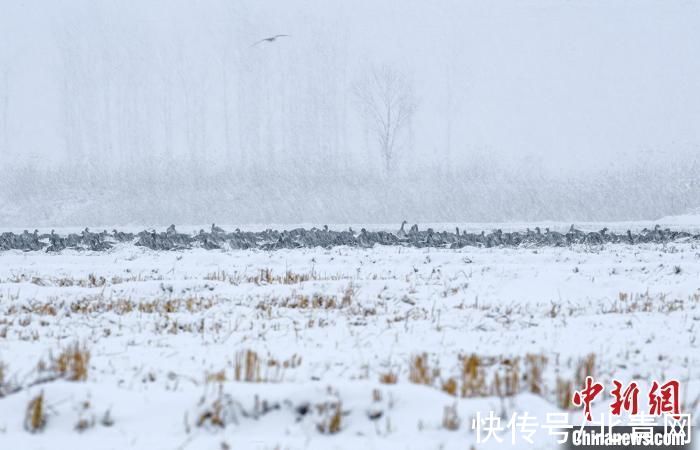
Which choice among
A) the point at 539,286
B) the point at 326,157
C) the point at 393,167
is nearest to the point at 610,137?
the point at 393,167

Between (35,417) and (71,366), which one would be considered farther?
(71,366)

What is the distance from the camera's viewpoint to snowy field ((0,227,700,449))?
3.40 meters

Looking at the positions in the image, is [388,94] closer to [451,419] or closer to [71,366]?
[71,366]

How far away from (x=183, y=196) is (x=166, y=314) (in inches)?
929

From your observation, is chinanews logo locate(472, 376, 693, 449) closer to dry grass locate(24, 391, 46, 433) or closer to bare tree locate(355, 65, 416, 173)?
dry grass locate(24, 391, 46, 433)

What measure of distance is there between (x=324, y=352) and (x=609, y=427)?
7.12ft

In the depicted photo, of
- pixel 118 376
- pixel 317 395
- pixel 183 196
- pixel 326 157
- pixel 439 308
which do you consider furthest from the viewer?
pixel 326 157

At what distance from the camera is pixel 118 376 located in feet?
13.8

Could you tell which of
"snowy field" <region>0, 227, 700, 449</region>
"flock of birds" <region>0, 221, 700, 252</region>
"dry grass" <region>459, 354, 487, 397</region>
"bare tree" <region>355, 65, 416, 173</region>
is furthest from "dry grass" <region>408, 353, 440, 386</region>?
"bare tree" <region>355, 65, 416, 173</region>

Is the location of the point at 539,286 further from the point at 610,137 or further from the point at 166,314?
the point at 610,137

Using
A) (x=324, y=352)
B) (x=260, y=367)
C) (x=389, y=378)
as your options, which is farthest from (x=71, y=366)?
(x=389, y=378)

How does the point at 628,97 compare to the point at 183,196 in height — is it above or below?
above

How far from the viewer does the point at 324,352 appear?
4.93m

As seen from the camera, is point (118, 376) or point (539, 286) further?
point (539, 286)
